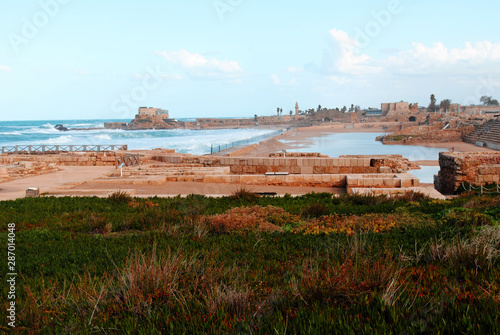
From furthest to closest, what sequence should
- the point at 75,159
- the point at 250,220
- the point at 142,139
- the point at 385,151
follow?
1. the point at 142,139
2. the point at 385,151
3. the point at 75,159
4. the point at 250,220

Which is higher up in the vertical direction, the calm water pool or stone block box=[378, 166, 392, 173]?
stone block box=[378, 166, 392, 173]

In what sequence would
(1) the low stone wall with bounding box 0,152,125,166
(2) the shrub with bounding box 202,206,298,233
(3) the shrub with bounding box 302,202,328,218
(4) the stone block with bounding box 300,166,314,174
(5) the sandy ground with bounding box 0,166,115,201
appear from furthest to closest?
(1) the low stone wall with bounding box 0,152,125,166, (4) the stone block with bounding box 300,166,314,174, (5) the sandy ground with bounding box 0,166,115,201, (3) the shrub with bounding box 302,202,328,218, (2) the shrub with bounding box 202,206,298,233

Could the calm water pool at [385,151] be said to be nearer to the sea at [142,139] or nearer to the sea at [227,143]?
the sea at [227,143]

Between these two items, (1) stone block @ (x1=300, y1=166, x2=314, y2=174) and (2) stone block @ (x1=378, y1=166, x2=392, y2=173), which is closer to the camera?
(2) stone block @ (x1=378, y1=166, x2=392, y2=173)

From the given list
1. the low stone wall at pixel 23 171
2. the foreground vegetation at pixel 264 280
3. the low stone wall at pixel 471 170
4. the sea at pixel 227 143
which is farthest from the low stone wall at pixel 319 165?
the low stone wall at pixel 23 171

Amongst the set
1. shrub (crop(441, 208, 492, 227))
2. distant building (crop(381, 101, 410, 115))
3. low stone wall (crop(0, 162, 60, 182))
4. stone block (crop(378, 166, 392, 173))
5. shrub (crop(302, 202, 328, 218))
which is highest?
distant building (crop(381, 101, 410, 115))

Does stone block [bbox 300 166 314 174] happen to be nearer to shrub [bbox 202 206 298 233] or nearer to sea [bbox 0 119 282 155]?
shrub [bbox 202 206 298 233]

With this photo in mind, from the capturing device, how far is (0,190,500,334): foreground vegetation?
3.21 metres

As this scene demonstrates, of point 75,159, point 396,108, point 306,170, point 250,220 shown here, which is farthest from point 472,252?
point 396,108

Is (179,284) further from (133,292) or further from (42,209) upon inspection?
(42,209)

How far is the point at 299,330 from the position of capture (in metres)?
3.05

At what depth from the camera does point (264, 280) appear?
4203 mm

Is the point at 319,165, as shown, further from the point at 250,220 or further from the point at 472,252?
the point at 472,252

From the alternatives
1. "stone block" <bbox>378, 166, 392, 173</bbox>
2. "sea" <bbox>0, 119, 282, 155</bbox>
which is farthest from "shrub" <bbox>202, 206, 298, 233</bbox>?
"sea" <bbox>0, 119, 282, 155</bbox>
